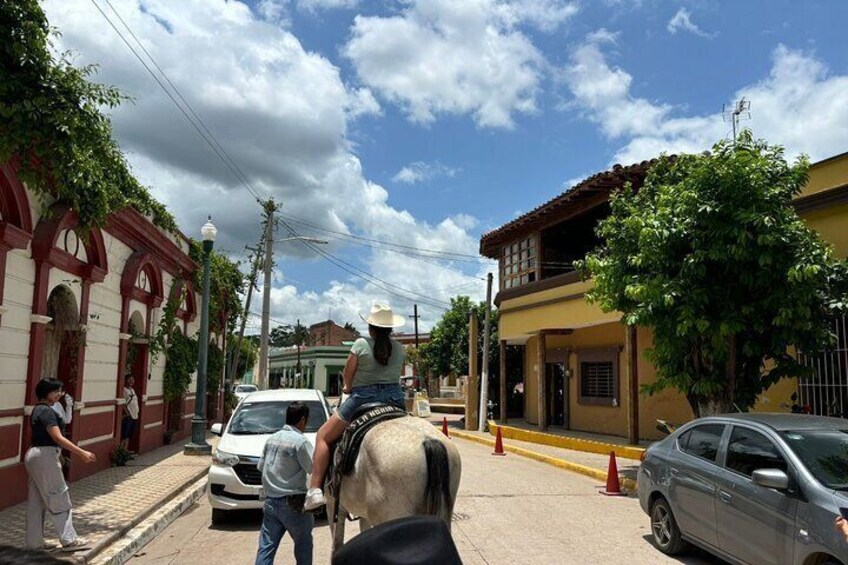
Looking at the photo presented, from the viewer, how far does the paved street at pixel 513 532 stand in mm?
7465

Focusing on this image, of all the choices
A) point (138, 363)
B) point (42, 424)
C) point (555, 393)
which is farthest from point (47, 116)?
point (555, 393)

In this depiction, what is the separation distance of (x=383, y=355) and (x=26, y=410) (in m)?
6.88

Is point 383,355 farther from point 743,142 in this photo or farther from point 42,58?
point 743,142

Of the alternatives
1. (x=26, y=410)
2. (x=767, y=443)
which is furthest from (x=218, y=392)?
(x=767, y=443)

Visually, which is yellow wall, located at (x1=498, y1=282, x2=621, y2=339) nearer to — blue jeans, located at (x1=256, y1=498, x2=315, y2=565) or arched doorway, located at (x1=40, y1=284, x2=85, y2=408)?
arched doorway, located at (x1=40, y1=284, x2=85, y2=408)

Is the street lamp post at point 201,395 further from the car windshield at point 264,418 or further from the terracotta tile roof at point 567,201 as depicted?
the terracotta tile roof at point 567,201

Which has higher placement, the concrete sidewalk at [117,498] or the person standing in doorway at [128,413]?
the person standing in doorway at [128,413]

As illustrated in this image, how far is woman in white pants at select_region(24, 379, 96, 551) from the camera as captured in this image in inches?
274

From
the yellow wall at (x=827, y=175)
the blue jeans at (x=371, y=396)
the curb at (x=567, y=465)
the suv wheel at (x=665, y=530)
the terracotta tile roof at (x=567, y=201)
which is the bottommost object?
the curb at (x=567, y=465)

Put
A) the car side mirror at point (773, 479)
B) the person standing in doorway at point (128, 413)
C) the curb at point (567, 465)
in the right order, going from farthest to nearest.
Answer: the person standing in doorway at point (128, 413) → the curb at point (567, 465) → the car side mirror at point (773, 479)

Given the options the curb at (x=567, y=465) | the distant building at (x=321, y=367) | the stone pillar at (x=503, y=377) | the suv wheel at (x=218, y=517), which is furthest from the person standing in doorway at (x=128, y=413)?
the distant building at (x=321, y=367)

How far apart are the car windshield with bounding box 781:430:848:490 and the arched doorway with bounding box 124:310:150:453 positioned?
13.3 meters

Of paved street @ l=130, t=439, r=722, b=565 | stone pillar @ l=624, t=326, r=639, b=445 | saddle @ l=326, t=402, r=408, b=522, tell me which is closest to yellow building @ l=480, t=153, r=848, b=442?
stone pillar @ l=624, t=326, r=639, b=445

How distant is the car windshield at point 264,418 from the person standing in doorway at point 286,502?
Answer: 458cm
